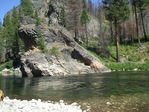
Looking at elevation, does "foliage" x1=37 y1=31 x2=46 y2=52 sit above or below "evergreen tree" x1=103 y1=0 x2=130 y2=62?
below

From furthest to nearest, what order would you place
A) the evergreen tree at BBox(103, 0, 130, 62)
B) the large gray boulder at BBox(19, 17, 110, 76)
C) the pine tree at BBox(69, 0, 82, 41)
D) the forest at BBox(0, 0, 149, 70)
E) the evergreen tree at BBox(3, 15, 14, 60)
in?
the evergreen tree at BBox(3, 15, 14, 60), the pine tree at BBox(69, 0, 82, 41), the evergreen tree at BBox(103, 0, 130, 62), the forest at BBox(0, 0, 149, 70), the large gray boulder at BBox(19, 17, 110, 76)

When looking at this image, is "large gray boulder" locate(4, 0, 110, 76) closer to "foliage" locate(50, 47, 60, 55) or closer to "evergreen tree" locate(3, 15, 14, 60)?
"foliage" locate(50, 47, 60, 55)

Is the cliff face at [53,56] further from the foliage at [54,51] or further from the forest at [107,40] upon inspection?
the forest at [107,40]

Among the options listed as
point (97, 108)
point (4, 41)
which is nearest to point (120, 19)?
point (97, 108)

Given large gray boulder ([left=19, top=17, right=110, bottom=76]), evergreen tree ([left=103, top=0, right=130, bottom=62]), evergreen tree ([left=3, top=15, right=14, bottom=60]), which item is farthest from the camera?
evergreen tree ([left=3, top=15, right=14, bottom=60])

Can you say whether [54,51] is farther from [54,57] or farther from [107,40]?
[107,40]

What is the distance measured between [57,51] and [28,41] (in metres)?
6.66

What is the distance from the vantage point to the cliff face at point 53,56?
31.0 metres

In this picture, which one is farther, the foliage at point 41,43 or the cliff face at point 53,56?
the foliage at point 41,43

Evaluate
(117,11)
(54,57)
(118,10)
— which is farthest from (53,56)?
(118,10)

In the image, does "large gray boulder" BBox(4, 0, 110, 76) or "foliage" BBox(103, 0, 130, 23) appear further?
"foliage" BBox(103, 0, 130, 23)

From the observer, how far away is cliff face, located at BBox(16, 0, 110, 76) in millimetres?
31031

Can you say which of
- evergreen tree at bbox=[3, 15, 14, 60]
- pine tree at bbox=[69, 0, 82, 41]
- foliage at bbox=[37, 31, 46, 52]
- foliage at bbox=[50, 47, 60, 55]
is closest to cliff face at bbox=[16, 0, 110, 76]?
foliage at bbox=[50, 47, 60, 55]

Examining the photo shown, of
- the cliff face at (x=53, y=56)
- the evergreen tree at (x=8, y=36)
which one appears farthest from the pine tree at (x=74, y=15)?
the evergreen tree at (x=8, y=36)
